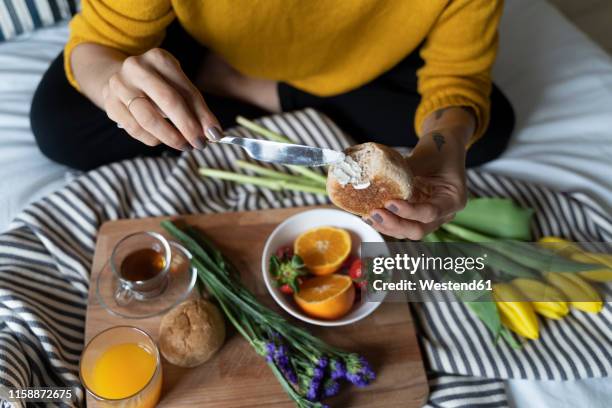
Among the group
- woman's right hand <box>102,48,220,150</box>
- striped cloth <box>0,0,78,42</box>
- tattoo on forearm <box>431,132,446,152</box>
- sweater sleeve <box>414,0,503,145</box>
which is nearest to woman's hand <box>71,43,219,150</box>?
woman's right hand <box>102,48,220,150</box>

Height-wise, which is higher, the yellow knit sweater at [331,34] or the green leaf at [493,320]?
the yellow knit sweater at [331,34]

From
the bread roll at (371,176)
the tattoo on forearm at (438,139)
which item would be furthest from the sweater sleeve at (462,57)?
the bread roll at (371,176)

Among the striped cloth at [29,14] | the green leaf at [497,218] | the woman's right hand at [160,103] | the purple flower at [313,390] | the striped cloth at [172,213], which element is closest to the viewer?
the woman's right hand at [160,103]

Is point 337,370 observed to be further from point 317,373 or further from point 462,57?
point 462,57

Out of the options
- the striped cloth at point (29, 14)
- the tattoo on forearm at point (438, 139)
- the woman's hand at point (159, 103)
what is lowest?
the striped cloth at point (29, 14)

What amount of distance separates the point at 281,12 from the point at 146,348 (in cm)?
62

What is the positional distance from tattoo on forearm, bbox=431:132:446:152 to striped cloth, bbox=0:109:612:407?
291 millimetres

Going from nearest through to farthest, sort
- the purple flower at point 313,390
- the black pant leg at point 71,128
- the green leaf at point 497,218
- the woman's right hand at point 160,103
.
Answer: the woman's right hand at point 160,103, the purple flower at point 313,390, the green leaf at point 497,218, the black pant leg at point 71,128

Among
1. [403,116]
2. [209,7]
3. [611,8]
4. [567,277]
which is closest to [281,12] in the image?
[209,7]

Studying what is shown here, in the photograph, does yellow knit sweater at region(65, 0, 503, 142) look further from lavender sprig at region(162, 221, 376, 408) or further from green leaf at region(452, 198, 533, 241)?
lavender sprig at region(162, 221, 376, 408)

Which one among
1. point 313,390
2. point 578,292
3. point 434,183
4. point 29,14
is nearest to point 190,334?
point 313,390

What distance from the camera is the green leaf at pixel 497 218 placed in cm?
104

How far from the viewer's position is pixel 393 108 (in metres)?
1.27

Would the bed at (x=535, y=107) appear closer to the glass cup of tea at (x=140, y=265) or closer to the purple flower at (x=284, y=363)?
the glass cup of tea at (x=140, y=265)
